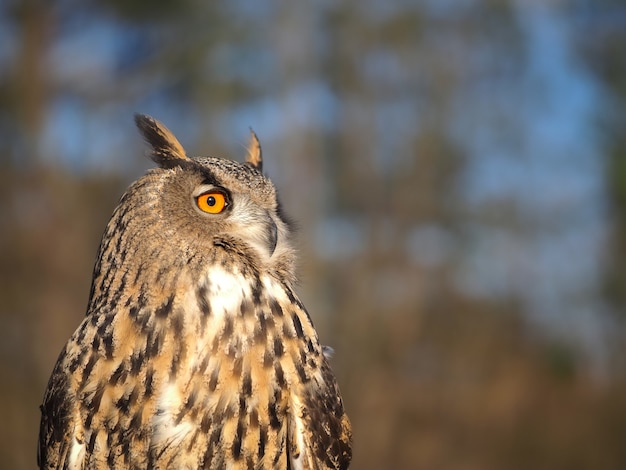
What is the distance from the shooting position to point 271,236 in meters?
2.00

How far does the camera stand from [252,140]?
2.44m

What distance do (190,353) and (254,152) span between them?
87 cm

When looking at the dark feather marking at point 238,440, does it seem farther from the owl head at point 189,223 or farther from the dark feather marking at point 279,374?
the owl head at point 189,223

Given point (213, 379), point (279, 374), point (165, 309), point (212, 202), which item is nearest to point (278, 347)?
point (279, 374)

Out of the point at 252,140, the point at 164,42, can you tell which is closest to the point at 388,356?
the point at 164,42

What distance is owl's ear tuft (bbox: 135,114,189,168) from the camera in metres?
2.06

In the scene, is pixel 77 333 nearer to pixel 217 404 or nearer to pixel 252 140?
pixel 217 404

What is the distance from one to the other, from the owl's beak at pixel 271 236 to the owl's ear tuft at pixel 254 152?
407 millimetres

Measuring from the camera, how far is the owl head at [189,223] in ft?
6.06

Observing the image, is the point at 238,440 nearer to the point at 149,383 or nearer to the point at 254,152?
the point at 149,383

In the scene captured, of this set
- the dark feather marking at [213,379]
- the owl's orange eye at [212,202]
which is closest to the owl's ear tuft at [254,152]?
the owl's orange eye at [212,202]

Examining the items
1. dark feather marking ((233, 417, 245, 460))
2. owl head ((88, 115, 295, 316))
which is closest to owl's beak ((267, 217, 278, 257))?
owl head ((88, 115, 295, 316))

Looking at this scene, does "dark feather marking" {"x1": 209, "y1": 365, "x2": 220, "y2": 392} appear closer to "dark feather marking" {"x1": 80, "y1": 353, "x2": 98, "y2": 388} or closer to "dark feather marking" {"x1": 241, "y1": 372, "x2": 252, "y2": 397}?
"dark feather marking" {"x1": 241, "y1": 372, "x2": 252, "y2": 397}

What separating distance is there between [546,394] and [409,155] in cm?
576
